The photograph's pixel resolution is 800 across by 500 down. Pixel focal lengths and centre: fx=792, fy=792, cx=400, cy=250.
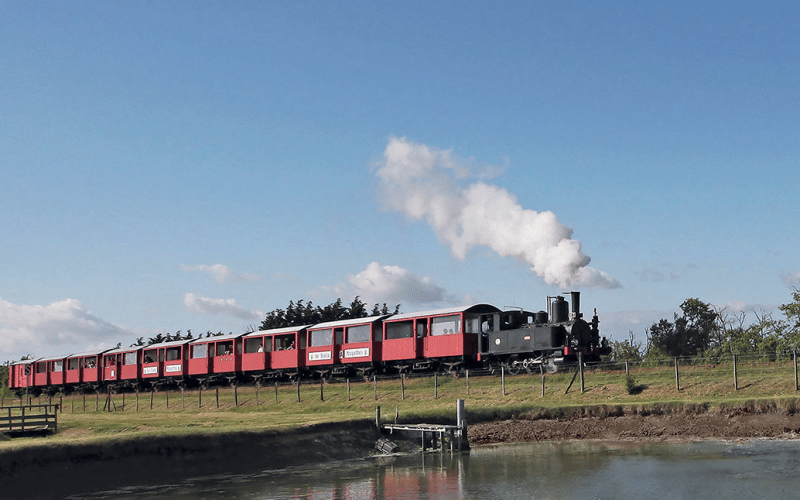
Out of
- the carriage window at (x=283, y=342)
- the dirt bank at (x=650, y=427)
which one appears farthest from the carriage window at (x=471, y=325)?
the carriage window at (x=283, y=342)

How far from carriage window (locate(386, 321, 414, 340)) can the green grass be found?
2660 mm

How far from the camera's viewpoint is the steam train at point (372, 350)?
40.4m

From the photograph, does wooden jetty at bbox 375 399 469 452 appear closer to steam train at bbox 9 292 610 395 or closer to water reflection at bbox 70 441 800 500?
water reflection at bbox 70 441 800 500

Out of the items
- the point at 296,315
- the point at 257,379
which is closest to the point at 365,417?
the point at 257,379

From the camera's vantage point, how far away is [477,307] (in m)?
43.3

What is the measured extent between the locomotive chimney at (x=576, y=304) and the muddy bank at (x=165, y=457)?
1205cm

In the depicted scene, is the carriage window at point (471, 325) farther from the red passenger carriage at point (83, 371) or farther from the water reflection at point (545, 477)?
the red passenger carriage at point (83, 371)

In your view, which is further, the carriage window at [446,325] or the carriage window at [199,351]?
the carriage window at [199,351]

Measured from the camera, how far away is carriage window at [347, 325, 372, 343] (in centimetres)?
4800

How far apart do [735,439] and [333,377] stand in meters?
28.2

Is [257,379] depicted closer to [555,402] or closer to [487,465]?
[555,402]

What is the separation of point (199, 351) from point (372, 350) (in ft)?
62.8

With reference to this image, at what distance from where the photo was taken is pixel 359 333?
48688 mm

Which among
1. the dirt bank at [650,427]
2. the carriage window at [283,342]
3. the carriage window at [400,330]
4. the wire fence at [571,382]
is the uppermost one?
the carriage window at [400,330]
